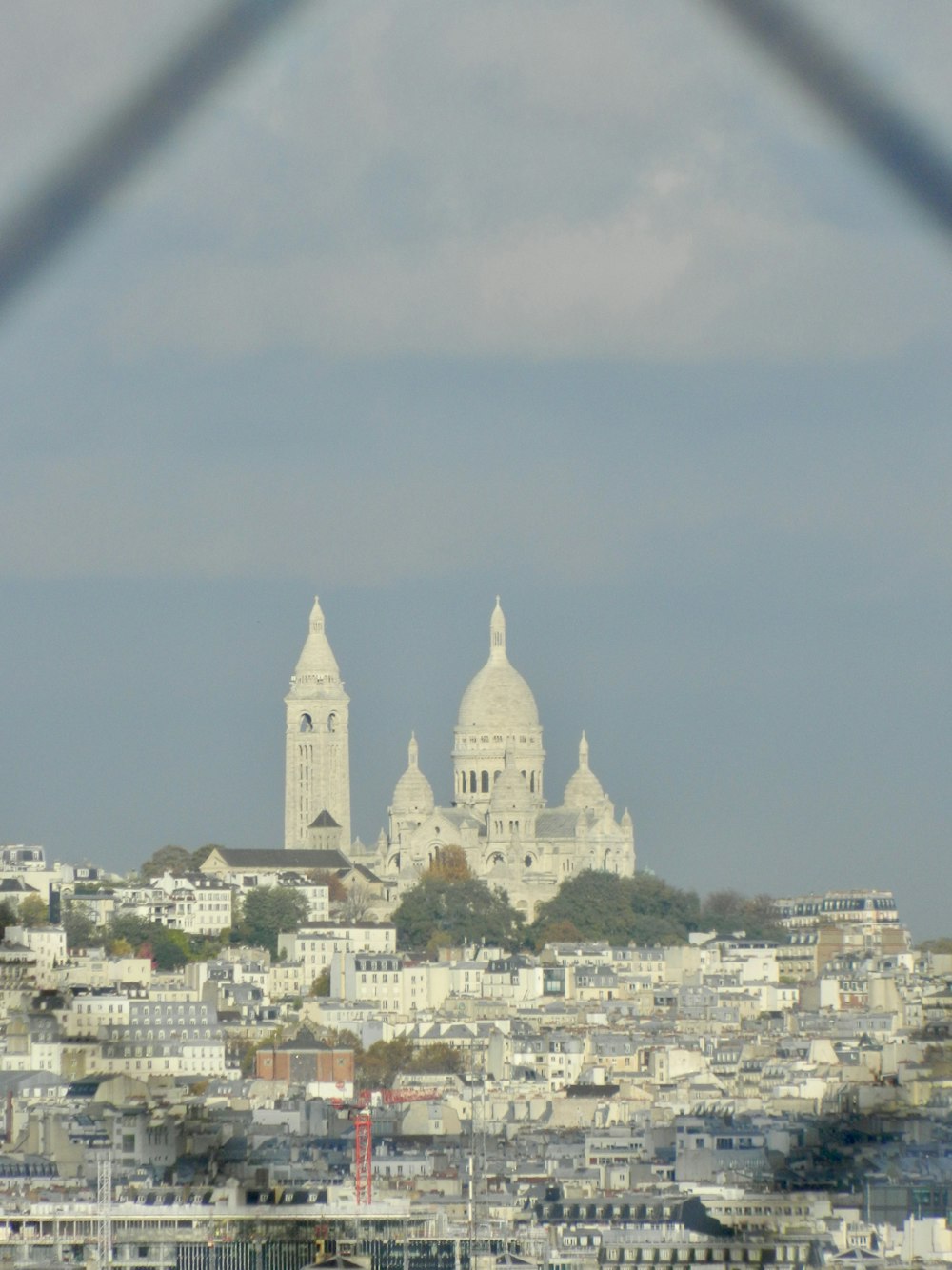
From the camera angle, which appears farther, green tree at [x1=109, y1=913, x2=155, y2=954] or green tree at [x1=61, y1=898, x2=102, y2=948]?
green tree at [x1=109, y1=913, x2=155, y2=954]

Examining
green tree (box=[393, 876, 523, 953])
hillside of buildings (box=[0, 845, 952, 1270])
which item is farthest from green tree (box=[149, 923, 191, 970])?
green tree (box=[393, 876, 523, 953])

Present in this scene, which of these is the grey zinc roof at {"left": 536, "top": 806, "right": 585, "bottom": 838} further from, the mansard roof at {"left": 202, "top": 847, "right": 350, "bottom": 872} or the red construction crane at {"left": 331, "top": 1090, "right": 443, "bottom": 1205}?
the red construction crane at {"left": 331, "top": 1090, "right": 443, "bottom": 1205}

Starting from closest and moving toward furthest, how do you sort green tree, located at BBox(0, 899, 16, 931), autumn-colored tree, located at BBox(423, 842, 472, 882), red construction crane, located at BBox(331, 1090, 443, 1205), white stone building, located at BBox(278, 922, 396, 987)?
green tree, located at BBox(0, 899, 16, 931)
red construction crane, located at BBox(331, 1090, 443, 1205)
white stone building, located at BBox(278, 922, 396, 987)
autumn-colored tree, located at BBox(423, 842, 472, 882)

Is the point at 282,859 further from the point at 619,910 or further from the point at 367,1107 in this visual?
the point at 367,1107

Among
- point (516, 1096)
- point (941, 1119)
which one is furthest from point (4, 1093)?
point (941, 1119)

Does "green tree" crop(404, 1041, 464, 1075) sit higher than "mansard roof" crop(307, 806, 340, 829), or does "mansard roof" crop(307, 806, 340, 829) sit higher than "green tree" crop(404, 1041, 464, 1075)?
"mansard roof" crop(307, 806, 340, 829)

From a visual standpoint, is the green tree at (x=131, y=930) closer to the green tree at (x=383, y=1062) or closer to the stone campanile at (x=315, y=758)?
the green tree at (x=383, y=1062)

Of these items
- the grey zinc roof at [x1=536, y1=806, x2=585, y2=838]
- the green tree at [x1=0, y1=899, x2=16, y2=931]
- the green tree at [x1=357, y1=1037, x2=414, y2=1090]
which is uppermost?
the grey zinc roof at [x1=536, y1=806, x2=585, y2=838]
